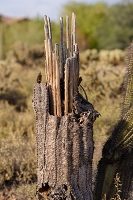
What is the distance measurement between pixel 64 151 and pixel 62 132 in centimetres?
19

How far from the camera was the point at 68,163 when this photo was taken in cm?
418

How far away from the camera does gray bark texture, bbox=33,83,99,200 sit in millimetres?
4172

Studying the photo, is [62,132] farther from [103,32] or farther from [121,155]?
[103,32]

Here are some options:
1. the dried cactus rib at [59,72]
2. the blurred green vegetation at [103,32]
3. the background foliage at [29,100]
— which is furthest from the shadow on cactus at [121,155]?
the blurred green vegetation at [103,32]

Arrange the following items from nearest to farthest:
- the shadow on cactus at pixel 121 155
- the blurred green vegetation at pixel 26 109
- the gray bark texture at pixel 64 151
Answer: the gray bark texture at pixel 64 151 → the shadow on cactus at pixel 121 155 → the blurred green vegetation at pixel 26 109

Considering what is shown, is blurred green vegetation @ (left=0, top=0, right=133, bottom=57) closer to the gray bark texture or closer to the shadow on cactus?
the shadow on cactus

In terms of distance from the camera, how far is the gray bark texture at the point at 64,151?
13.7 feet

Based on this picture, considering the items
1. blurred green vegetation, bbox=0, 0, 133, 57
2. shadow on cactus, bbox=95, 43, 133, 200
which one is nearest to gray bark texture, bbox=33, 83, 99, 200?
shadow on cactus, bbox=95, 43, 133, 200

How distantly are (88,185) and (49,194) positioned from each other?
41 cm

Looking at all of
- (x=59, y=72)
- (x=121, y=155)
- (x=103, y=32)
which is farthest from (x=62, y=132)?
(x=103, y=32)

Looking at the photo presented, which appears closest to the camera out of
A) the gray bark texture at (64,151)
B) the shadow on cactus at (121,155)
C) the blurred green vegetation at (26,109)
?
the gray bark texture at (64,151)

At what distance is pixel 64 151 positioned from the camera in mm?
4168

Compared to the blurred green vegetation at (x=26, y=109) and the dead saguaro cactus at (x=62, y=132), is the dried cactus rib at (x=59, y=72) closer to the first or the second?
the dead saguaro cactus at (x=62, y=132)

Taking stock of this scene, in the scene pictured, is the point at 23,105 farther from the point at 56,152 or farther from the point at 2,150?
the point at 56,152
